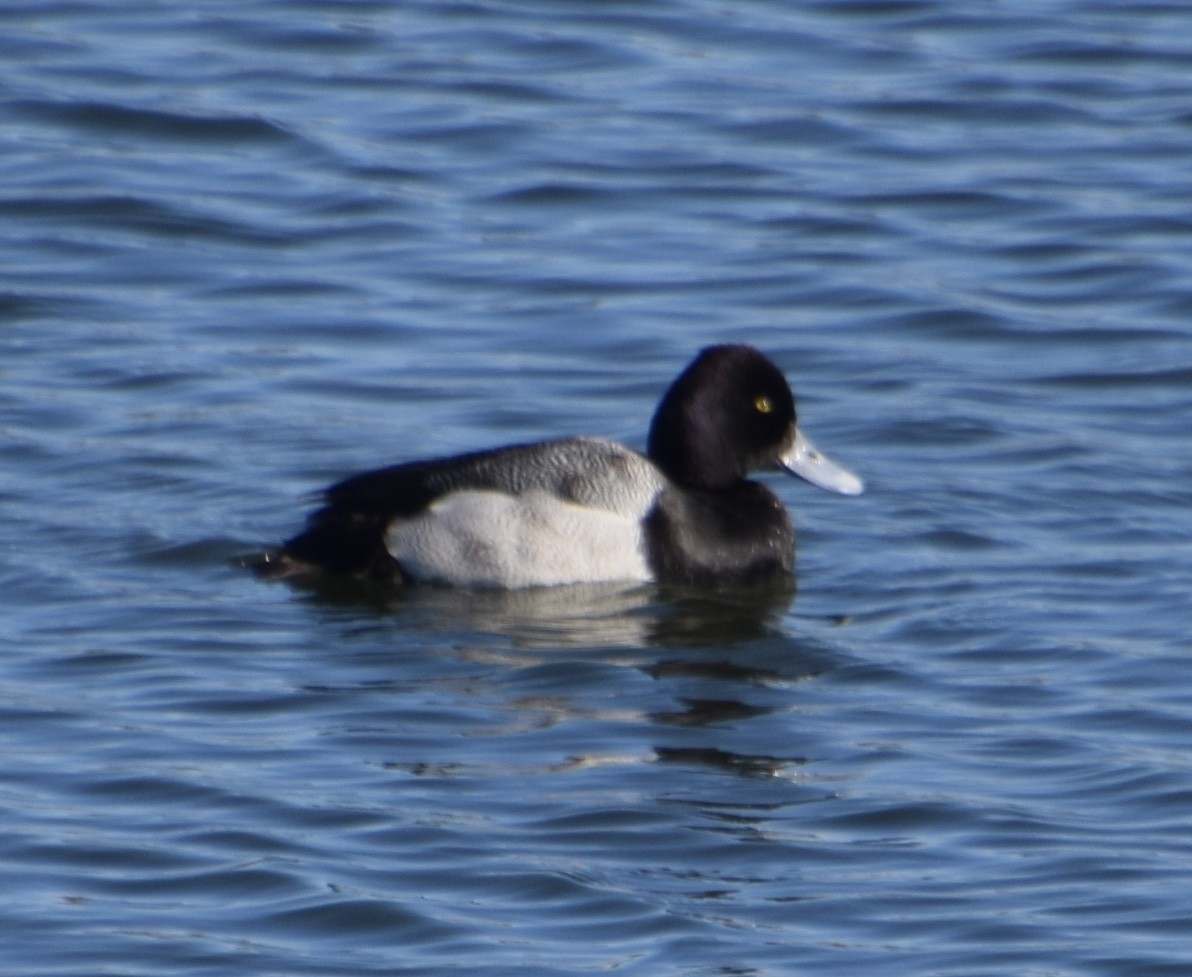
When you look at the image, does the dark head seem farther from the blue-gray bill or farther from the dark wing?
the dark wing

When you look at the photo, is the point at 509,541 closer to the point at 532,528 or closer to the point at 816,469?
the point at 532,528

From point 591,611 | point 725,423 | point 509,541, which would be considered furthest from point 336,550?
point 725,423

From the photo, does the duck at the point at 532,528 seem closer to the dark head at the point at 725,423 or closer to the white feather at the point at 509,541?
the white feather at the point at 509,541

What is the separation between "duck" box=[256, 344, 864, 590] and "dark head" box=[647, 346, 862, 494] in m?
0.19

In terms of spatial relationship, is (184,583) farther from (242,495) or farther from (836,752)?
(836,752)

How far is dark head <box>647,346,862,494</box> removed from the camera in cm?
1002

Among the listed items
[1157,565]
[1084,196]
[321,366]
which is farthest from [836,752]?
[1084,196]

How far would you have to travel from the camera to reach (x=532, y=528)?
9.55m

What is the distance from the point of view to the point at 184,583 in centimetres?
951

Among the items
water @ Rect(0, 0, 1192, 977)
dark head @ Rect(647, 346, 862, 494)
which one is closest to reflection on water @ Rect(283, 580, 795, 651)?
water @ Rect(0, 0, 1192, 977)

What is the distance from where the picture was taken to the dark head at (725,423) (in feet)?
32.9

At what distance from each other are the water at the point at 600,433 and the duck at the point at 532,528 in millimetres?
133

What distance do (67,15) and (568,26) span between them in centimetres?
296

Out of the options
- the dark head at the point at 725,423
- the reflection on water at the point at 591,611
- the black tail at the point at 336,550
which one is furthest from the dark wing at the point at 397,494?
the dark head at the point at 725,423
